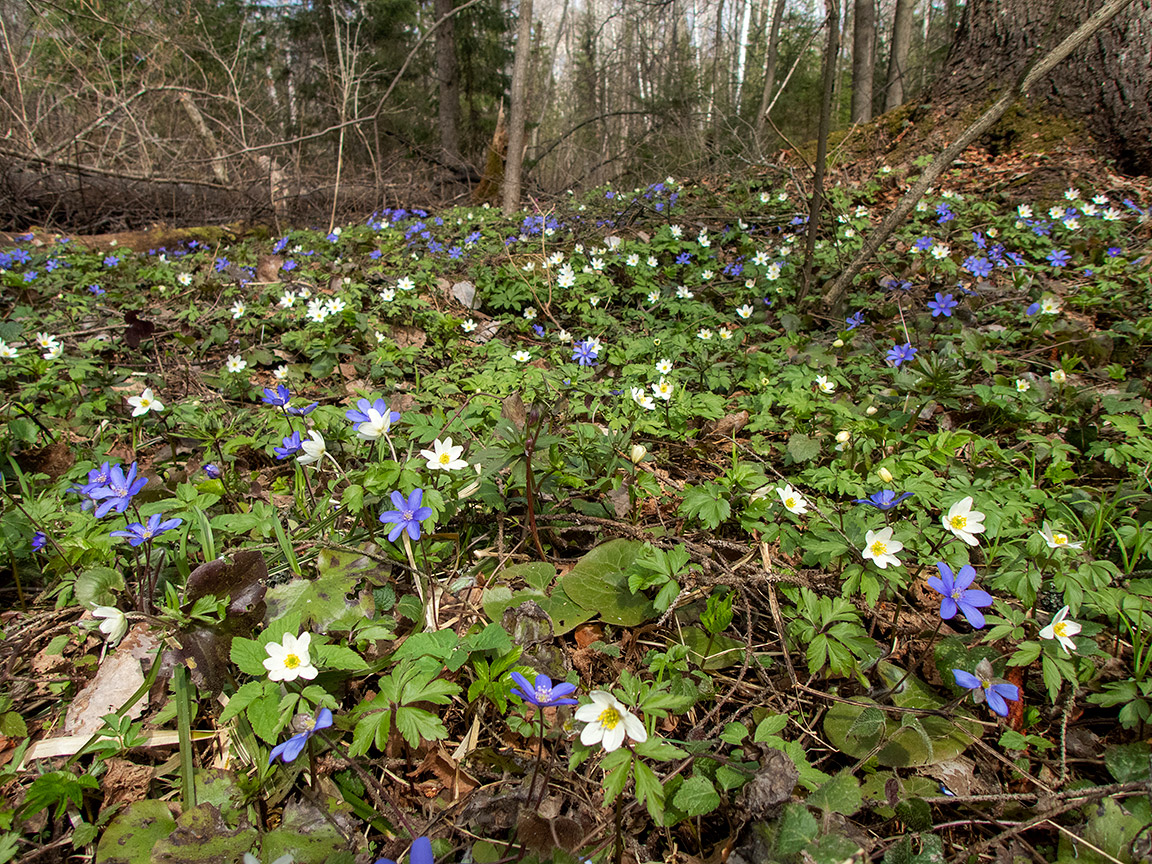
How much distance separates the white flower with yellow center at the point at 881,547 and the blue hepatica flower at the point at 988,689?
0.31 meters

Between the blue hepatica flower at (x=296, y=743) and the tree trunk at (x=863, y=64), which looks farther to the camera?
the tree trunk at (x=863, y=64)

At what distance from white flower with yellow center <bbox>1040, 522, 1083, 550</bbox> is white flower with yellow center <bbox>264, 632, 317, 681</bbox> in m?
Result: 1.90

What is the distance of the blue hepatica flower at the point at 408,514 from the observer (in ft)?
4.60

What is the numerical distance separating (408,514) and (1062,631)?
159 centimetres

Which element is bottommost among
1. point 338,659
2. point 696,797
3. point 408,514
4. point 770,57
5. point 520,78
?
point 696,797

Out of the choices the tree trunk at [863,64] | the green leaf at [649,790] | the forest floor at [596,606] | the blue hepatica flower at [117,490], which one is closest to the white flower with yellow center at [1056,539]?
the forest floor at [596,606]

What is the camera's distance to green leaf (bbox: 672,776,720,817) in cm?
113

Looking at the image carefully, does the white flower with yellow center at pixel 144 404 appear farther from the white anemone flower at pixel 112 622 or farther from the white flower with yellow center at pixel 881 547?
the white flower with yellow center at pixel 881 547

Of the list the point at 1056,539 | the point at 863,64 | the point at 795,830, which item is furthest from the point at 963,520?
the point at 863,64

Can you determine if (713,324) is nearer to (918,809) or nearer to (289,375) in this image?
(289,375)

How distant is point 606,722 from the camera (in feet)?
3.48

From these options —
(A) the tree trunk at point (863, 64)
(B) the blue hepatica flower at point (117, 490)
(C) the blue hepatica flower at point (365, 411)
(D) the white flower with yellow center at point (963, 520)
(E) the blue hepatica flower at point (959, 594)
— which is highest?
(A) the tree trunk at point (863, 64)

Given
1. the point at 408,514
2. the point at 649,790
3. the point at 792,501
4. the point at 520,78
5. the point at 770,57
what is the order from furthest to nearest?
the point at 770,57 → the point at 520,78 → the point at 792,501 → the point at 408,514 → the point at 649,790

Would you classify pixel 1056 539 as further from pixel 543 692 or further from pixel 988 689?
pixel 543 692
